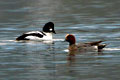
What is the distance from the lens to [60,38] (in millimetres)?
24234

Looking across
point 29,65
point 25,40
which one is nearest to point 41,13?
point 25,40

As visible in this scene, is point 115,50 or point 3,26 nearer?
point 115,50

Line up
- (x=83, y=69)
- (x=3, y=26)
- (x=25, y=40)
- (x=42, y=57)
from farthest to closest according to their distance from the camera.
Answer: (x=3, y=26), (x=25, y=40), (x=42, y=57), (x=83, y=69)

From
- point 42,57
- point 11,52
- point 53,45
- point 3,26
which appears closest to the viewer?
point 42,57

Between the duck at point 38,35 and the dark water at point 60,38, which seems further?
the duck at point 38,35

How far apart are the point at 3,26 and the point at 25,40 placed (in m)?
5.80

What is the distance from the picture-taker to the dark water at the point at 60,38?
15.3 metres

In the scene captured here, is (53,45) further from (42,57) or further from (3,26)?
Answer: (3,26)

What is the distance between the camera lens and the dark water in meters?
15.3

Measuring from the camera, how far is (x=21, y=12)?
3731 cm

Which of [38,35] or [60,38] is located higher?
[38,35]

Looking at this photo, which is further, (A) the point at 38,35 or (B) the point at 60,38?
(B) the point at 60,38

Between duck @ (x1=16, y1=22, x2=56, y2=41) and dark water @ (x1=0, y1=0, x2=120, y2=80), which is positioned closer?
dark water @ (x1=0, y1=0, x2=120, y2=80)

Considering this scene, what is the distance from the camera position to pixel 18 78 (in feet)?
47.5
